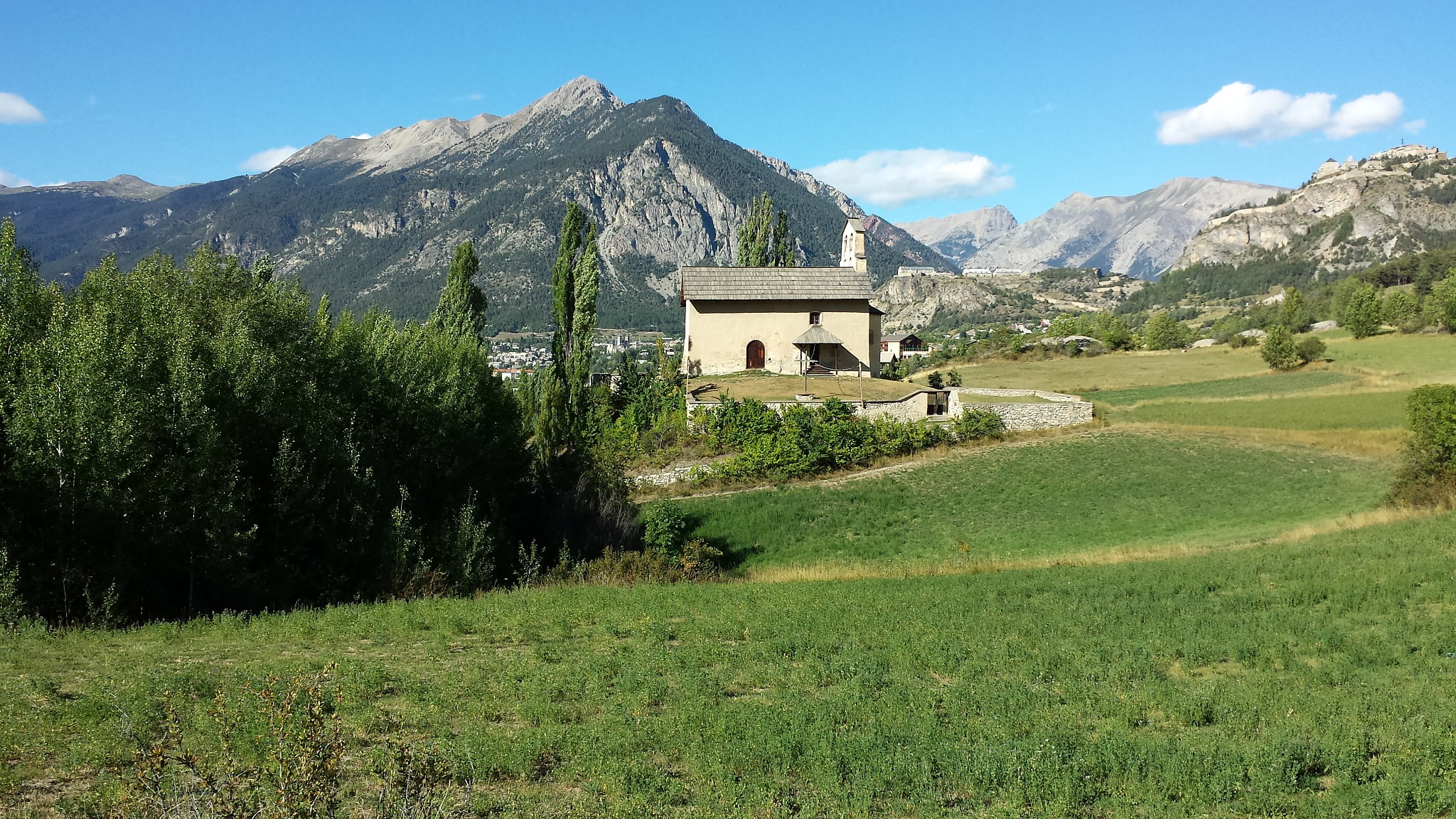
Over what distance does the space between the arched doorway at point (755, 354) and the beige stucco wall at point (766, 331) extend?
0.16 meters

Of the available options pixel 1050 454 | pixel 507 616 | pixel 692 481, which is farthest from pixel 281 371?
pixel 1050 454

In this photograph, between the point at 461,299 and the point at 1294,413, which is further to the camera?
the point at 1294,413

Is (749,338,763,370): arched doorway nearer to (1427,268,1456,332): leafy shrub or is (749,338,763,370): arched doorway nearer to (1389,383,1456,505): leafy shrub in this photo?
(1389,383,1456,505): leafy shrub

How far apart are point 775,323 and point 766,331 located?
0.61 meters

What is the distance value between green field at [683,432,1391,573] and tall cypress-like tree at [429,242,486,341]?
1273 centimetres

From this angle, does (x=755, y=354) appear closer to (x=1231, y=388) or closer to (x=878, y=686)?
(x=1231, y=388)


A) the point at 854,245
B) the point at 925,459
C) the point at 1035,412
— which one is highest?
the point at 854,245

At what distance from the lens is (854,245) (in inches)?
2040

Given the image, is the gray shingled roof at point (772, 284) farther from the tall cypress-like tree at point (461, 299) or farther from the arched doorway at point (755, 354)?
the tall cypress-like tree at point (461, 299)

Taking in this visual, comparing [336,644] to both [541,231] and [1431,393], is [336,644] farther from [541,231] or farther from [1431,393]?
[541,231]

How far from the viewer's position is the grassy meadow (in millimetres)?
6621

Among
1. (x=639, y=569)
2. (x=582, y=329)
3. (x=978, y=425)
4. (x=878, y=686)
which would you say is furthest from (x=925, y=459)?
(x=878, y=686)

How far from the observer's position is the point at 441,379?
21.1 m

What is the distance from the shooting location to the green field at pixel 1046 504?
24062 mm
